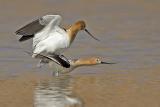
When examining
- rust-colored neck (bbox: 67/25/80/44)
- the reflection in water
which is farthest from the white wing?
the reflection in water

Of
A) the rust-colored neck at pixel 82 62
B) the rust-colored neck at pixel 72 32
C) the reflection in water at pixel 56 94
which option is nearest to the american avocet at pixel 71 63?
the rust-colored neck at pixel 82 62

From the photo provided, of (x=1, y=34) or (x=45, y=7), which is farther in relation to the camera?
(x=45, y=7)

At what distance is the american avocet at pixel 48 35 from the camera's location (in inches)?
452

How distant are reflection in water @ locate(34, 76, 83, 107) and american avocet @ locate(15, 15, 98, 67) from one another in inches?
18.2

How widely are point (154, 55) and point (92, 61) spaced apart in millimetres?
1570

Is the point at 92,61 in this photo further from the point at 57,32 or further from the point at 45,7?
the point at 45,7

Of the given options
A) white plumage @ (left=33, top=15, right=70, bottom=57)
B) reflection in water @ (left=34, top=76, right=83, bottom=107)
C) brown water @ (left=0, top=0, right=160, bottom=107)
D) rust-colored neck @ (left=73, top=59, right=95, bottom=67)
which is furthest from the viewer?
rust-colored neck @ (left=73, top=59, right=95, bottom=67)

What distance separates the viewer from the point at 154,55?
1294cm

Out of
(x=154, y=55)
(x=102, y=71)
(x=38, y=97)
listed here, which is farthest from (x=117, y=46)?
(x=38, y=97)

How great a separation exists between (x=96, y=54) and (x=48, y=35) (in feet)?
5.30

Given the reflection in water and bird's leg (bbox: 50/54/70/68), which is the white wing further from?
the reflection in water

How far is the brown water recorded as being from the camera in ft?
32.5

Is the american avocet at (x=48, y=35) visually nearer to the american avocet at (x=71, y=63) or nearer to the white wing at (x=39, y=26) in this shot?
the white wing at (x=39, y=26)

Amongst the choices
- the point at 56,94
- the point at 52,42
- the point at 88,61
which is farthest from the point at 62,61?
the point at 56,94
